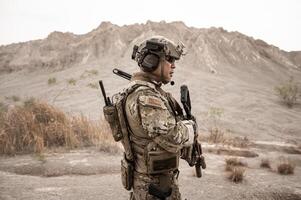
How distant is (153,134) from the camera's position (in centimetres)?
223

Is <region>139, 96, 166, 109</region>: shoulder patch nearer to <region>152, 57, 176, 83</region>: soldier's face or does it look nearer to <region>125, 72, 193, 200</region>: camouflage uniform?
<region>125, 72, 193, 200</region>: camouflage uniform

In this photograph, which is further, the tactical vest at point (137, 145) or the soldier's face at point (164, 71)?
the soldier's face at point (164, 71)

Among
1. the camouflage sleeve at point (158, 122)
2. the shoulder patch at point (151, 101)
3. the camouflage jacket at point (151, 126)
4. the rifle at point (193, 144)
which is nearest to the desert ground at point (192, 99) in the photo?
the rifle at point (193, 144)

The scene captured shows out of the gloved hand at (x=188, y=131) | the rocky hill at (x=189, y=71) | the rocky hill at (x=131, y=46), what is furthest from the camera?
the rocky hill at (x=131, y=46)

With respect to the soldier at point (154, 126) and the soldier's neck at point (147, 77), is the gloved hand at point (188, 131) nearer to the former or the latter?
→ the soldier at point (154, 126)

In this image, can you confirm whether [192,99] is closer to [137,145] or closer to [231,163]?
[231,163]

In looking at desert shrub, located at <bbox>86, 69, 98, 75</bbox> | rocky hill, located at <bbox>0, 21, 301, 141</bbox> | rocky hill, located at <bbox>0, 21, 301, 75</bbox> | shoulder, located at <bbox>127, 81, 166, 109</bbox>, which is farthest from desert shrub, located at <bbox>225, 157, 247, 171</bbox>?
rocky hill, located at <bbox>0, 21, 301, 75</bbox>

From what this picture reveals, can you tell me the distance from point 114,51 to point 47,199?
88.8 ft

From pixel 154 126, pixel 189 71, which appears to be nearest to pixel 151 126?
pixel 154 126

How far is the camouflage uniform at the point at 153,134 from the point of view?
7.33ft

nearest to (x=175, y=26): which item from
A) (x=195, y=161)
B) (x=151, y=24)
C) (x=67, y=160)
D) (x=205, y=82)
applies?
(x=151, y=24)

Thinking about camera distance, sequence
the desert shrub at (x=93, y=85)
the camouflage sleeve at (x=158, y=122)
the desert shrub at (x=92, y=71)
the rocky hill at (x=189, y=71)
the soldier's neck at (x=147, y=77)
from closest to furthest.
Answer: the camouflage sleeve at (x=158, y=122) < the soldier's neck at (x=147, y=77) < the rocky hill at (x=189, y=71) < the desert shrub at (x=93, y=85) < the desert shrub at (x=92, y=71)

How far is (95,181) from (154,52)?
390 centimetres

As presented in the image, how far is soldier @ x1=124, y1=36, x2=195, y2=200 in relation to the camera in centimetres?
224
